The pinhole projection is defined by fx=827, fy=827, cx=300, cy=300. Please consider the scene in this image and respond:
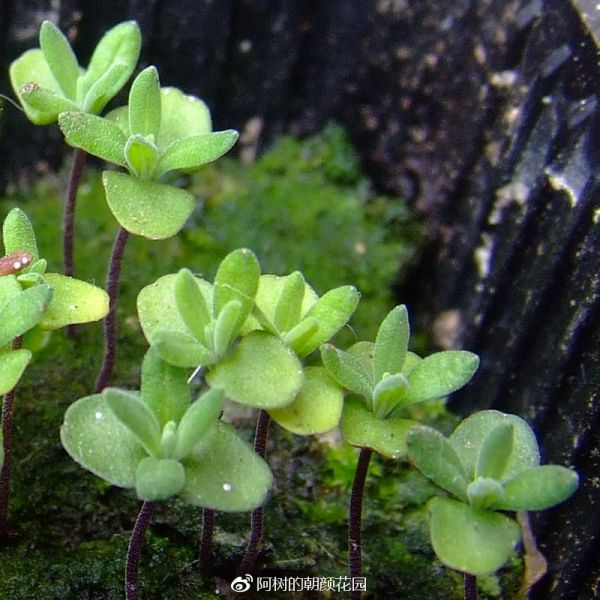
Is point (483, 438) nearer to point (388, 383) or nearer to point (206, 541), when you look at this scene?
point (388, 383)

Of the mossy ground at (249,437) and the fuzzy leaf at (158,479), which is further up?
the fuzzy leaf at (158,479)

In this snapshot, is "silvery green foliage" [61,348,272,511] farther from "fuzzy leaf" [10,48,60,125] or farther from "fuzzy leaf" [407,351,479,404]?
"fuzzy leaf" [10,48,60,125]

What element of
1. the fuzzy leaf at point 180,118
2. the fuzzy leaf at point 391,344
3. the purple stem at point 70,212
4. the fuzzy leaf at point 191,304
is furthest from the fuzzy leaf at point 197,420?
the purple stem at point 70,212

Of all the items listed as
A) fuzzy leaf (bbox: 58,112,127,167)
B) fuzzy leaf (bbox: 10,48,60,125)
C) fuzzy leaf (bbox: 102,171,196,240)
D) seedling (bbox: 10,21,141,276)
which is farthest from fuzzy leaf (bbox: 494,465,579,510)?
fuzzy leaf (bbox: 10,48,60,125)

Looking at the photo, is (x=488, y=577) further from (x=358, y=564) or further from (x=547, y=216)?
(x=547, y=216)

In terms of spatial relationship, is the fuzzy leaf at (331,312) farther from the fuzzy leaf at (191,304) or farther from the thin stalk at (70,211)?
the thin stalk at (70,211)

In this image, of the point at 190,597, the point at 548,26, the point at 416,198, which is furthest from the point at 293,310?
the point at 416,198

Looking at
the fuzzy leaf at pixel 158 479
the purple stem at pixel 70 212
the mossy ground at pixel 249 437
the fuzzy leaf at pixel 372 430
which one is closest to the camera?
the fuzzy leaf at pixel 158 479
